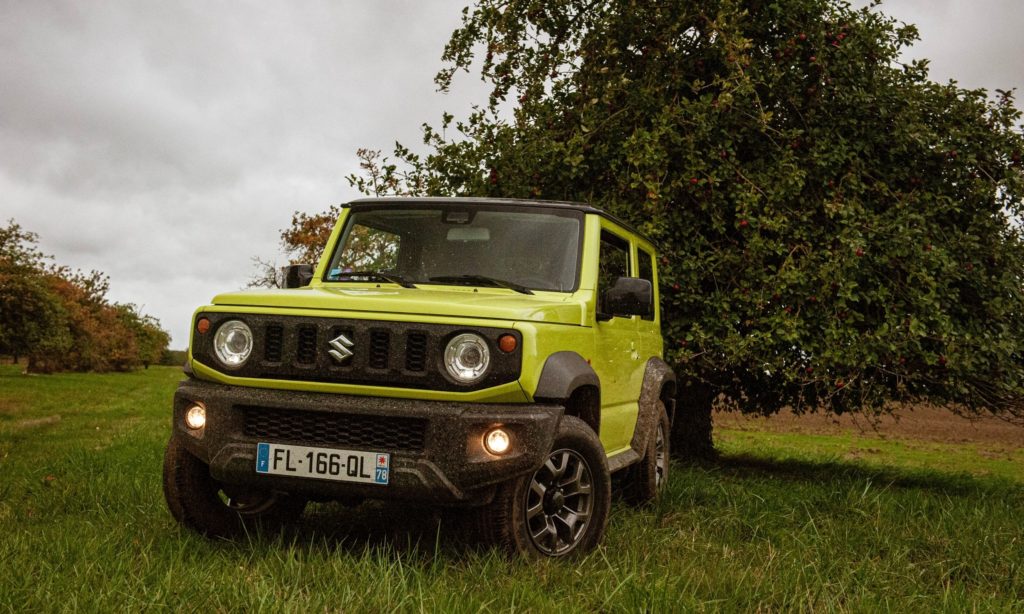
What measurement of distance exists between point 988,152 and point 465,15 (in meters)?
6.06

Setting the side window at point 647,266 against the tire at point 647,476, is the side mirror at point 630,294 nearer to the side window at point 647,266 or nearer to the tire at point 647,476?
the tire at point 647,476

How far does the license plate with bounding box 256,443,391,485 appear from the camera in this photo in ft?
13.5

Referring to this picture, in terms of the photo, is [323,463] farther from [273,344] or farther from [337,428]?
[273,344]

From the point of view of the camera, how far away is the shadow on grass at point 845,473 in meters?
10.3

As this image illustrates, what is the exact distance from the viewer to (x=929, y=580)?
→ 4750mm

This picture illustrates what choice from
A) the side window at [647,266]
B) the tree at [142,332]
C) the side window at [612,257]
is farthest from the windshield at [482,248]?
the tree at [142,332]

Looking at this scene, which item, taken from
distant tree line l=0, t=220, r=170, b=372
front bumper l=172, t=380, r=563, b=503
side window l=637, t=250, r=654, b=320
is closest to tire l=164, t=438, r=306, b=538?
front bumper l=172, t=380, r=563, b=503

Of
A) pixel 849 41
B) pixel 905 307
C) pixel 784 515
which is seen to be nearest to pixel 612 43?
pixel 849 41

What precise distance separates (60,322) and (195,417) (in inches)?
1455

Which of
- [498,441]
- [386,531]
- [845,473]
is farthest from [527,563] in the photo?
[845,473]

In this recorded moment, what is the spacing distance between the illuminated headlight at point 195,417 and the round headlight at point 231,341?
0.84ft

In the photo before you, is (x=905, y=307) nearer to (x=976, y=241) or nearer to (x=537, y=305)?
(x=976, y=241)

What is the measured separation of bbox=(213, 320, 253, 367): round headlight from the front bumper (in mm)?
147

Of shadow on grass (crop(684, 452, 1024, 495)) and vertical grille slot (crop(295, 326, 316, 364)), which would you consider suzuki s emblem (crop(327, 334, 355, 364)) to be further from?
shadow on grass (crop(684, 452, 1024, 495))
